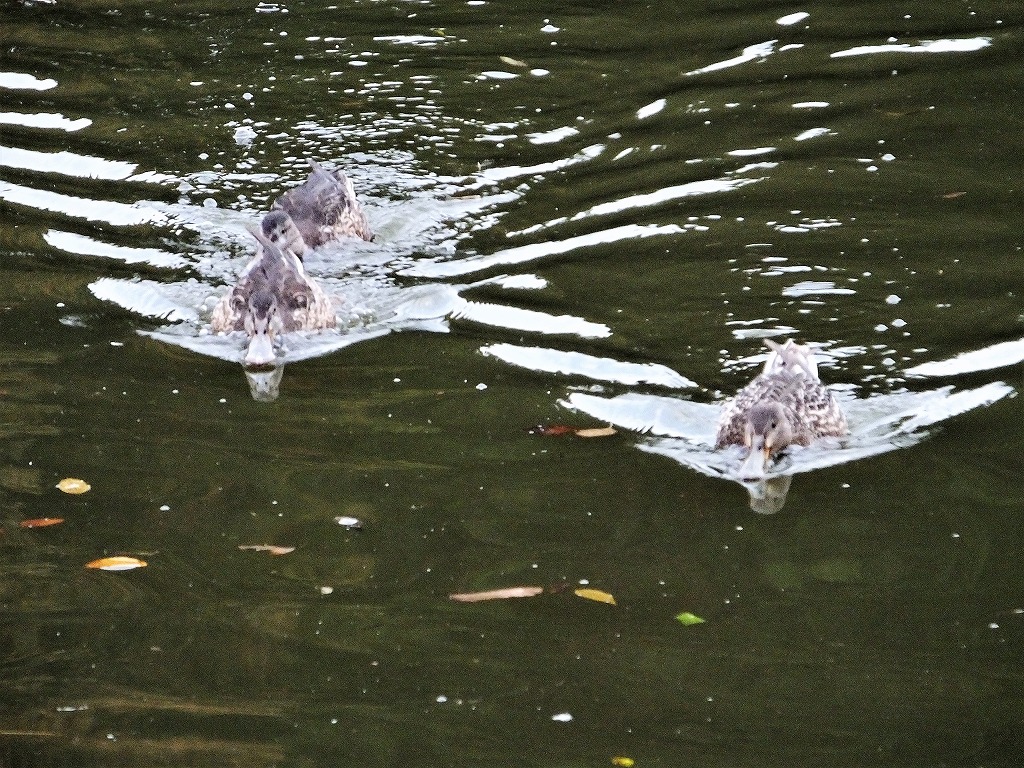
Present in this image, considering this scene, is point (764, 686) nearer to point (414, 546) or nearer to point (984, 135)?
point (414, 546)

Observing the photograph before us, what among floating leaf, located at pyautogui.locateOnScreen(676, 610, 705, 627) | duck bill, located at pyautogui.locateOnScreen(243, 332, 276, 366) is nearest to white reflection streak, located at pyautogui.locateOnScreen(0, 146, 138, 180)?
duck bill, located at pyautogui.locateOnScreen(243, 332, 276, 366)

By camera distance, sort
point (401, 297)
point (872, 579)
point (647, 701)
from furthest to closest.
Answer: point (401, 297) → point (872, 579) → point (647, 701)

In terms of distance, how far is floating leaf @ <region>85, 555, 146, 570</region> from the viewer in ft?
23.3

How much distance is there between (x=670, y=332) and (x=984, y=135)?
3.83 meters

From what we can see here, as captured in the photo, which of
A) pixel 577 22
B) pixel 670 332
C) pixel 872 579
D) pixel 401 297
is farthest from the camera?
pixel 577 22

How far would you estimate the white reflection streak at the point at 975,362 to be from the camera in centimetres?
898

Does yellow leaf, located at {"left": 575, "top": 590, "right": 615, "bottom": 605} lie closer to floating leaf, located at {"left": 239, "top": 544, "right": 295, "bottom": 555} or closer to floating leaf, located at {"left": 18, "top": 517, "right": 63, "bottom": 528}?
floating leaf, located at {"left": 239, "top": 544, "right": 295, "bottom": 555}

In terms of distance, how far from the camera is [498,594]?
687cm

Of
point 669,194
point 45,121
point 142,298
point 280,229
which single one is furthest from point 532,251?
point 45,121

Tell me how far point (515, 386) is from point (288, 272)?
1807 millimetres

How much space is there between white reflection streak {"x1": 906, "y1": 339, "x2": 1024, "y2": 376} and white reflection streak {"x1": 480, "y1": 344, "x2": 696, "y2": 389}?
131 cm

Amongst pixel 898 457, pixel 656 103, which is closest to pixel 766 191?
pixel 656 103

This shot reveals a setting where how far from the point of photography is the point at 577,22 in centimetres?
1462

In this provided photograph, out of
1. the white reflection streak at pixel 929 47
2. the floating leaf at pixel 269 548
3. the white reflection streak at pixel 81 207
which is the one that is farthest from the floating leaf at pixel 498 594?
the white reflection streak at pixel 929 47
